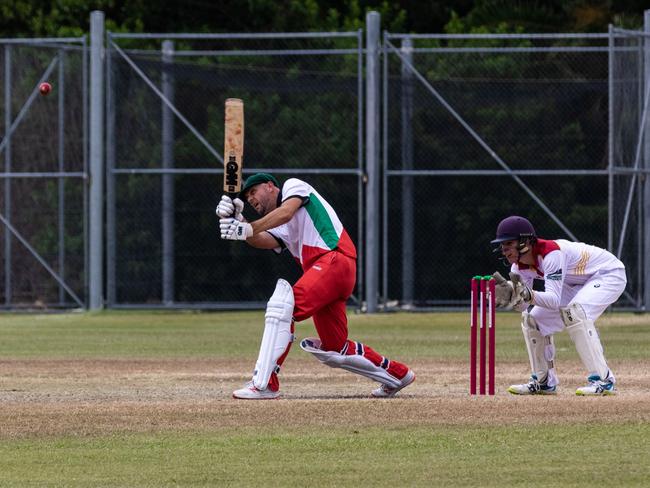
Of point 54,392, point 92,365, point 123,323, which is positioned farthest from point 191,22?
point 54,392

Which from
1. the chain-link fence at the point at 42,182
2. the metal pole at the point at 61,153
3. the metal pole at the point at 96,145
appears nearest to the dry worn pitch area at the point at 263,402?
the metal pole at the point at 96,145

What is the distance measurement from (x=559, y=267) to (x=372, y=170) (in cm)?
1132

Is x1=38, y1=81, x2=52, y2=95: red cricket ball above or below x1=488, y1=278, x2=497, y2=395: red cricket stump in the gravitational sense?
above

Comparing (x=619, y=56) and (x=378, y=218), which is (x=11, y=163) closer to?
(x=378, y=218)

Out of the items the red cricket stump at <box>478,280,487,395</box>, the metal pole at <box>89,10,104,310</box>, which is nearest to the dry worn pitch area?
the red cricket stump at <box>478,280,487,395</box>

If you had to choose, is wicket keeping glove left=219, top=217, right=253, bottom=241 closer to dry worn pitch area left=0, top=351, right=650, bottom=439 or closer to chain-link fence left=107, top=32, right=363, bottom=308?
dry worn pitch area left=0, top=351, right=650, bottom=439

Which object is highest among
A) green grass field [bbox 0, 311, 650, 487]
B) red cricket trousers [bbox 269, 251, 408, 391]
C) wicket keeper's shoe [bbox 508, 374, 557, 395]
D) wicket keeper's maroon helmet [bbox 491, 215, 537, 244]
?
wicket keeper's maroon helmet [bbox 491, 215, 537, 244]

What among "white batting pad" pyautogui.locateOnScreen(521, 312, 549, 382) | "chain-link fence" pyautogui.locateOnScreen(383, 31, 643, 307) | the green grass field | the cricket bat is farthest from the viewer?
"chain-link fence" pyautogui.locateOnScreen(383, 31, 643, 307)

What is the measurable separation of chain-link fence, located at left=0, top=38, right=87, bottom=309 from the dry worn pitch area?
909cm

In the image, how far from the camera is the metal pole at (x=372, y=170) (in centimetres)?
2212

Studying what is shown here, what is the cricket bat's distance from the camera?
452 inches

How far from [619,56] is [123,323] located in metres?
7.58

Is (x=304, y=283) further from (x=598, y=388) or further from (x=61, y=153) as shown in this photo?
(x=61, y=153)

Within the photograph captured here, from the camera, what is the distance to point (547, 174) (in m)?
21.8
